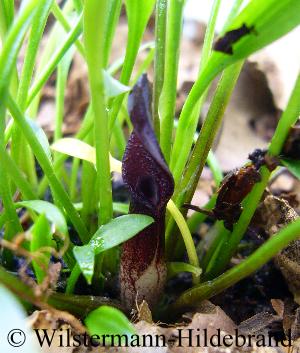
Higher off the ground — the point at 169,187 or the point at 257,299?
the point at 169,187

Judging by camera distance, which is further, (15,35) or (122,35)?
(122,35)

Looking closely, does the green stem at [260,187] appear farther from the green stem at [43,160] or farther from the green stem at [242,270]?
the green stem at [43,160]

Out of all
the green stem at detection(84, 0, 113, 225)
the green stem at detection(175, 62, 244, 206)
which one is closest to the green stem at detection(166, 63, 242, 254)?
the green stem at detection(175, 62, 244, 206)

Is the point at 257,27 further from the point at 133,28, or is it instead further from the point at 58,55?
the point at 58,55

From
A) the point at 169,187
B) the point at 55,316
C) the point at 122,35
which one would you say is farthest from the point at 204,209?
the point at 122,35

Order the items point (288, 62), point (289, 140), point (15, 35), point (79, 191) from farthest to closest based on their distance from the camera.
Answer: point (288, 62)
point (79, 191)
point (289, 140)
point (15, 35)

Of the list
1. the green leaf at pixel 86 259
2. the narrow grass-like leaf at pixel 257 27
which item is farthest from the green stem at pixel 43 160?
the narrow grass-like leaf at pixel 257 27

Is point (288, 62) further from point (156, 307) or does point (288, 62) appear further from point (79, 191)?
point (156, 307)
